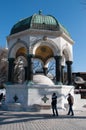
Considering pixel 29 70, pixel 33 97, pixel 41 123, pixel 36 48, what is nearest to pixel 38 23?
pixel 36 48

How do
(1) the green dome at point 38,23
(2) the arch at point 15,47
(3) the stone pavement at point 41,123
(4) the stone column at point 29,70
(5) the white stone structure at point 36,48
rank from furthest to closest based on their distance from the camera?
(2) the arch at point 15,47, (1) the green dome at point 38,23, (4) the stone column at point 29,70, (5) the white stone structure at point 36,48, (3) the stone pavement at point 41,123

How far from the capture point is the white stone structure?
1841 cm

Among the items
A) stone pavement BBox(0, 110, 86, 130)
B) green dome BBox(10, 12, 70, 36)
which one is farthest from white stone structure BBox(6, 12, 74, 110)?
stone pavement BBox(0, 110, 86, 130)

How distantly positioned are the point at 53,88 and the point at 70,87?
5.71 ft

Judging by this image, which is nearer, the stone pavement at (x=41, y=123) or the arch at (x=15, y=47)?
the stone pavement at (x=41, y=123)

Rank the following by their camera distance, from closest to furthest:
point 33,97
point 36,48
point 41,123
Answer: point 41,123 < point 33,97 < point 36,48

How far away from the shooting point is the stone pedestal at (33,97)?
18.1m

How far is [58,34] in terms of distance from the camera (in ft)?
64.1

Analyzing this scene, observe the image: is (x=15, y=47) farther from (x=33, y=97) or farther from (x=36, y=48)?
(x=33, y=97)

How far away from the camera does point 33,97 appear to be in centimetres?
1831

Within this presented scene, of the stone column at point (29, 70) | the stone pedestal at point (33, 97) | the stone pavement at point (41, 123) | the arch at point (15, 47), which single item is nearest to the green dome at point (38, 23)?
the arch at point (15, 47)

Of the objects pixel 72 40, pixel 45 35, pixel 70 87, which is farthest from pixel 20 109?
pixel 72 40

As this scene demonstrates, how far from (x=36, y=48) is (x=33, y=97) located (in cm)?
371

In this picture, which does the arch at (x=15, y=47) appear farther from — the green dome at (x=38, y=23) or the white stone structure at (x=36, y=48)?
the green dome at (x=38, y=23)
